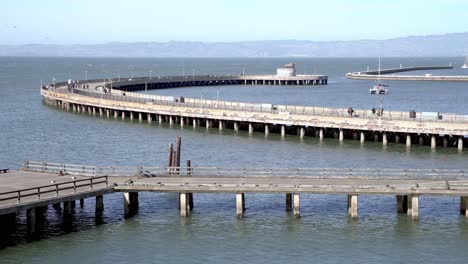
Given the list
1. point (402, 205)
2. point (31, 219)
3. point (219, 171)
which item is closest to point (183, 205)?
point (219, 171)

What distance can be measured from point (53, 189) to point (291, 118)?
125 ft

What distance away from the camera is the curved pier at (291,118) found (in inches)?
2559

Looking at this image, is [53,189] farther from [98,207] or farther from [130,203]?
[130,203]

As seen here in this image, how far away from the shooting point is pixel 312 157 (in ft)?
200

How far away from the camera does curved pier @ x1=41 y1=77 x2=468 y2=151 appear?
65000mm

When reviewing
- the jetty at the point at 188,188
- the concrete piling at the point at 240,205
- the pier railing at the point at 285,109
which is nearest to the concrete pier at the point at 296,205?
the jetty at the point at 188,188

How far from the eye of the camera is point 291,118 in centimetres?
Result: 7238

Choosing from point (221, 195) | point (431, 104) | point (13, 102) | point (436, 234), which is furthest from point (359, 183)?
point (13, 102)

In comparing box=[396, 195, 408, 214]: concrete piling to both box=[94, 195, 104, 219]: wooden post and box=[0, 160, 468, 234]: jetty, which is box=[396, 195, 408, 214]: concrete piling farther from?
box=[94, 195, 104, 219]: wooden post

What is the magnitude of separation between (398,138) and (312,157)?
9889 millimetres

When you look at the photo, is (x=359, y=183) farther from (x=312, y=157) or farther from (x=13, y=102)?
(x=13, y=102)

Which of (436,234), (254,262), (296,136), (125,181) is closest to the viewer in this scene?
(254,262)

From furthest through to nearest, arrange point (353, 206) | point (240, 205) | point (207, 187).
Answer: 1. point (240, 205)
2. point (353, 206)
3. point (207, 187)

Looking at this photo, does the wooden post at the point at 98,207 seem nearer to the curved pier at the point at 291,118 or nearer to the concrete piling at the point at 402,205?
the concrete piling at the point at 402,205
